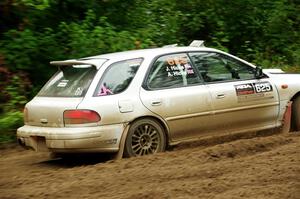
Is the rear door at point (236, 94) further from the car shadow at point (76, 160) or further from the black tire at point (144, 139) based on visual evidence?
the car shadow at point (76, 160)

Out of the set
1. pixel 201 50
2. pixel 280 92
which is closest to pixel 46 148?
pixel 201 50

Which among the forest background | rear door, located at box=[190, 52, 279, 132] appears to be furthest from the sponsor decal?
the forest background

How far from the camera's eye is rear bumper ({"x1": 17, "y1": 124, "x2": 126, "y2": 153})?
7.98m

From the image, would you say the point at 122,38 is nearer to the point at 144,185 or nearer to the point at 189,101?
the point at 189,101

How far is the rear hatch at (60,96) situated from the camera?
8.20 metres

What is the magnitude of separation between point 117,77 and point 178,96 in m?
0.88

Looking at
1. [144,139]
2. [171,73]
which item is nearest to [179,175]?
[144,139]

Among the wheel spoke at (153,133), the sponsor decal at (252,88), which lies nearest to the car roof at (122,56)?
the sponsor decal at (252,88)

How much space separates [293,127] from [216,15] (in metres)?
7.97

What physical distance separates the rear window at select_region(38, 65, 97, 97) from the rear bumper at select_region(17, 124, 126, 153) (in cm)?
53

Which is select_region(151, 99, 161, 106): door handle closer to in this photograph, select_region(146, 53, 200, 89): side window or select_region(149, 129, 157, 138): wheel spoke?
select_region(146, 53, 200, 89): side window

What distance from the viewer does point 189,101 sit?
8766mm

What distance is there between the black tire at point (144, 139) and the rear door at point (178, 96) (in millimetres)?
173

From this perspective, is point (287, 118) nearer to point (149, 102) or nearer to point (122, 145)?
point (149, 102)
